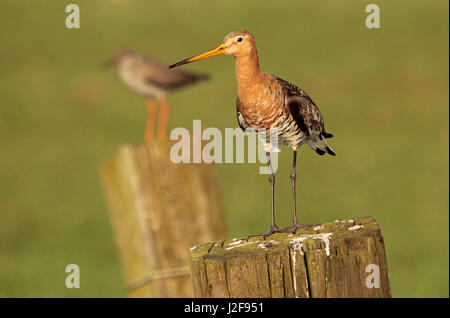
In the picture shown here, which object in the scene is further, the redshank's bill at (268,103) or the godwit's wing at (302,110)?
the godwit's wing at (302,110)

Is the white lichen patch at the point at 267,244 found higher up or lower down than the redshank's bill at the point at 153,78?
lower down

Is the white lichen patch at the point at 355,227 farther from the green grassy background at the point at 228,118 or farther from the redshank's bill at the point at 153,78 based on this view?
the redshank's bill at the point at 153,78

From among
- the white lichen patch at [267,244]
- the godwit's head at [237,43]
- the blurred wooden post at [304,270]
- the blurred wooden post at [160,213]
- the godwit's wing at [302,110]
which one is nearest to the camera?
the blurred wooden post at [304,270]

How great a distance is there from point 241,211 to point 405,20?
17.7 metres

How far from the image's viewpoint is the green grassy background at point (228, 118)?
14711 mm

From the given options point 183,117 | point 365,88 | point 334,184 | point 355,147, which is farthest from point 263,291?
point 365,88

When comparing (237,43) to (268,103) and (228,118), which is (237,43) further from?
(228,118)

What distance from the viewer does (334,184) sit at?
18.4 meters

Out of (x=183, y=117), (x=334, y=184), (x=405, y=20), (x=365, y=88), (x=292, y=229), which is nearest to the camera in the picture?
(x=292, y=229)

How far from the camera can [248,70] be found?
4551mm

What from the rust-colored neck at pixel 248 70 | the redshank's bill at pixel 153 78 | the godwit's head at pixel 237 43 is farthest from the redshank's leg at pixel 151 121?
the godwit's head at pixel 237 43

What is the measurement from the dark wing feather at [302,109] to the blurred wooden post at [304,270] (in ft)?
3.61

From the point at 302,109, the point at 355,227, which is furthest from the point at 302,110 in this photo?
the point at 355,227

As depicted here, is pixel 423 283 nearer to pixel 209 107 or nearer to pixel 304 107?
pixel 304 107
